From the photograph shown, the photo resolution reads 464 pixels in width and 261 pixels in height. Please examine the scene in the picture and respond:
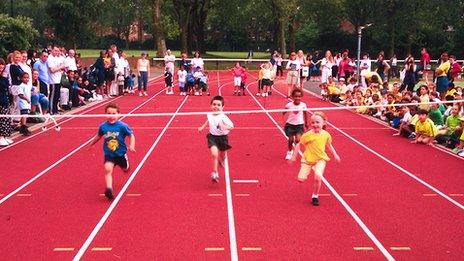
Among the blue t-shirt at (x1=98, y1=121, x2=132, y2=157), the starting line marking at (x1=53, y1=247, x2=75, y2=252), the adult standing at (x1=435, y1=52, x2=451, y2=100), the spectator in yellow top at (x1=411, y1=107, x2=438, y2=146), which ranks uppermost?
the adult standing at (x1=435, y1=52, x2=451, y2=100)

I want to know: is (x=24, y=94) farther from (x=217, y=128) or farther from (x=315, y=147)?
(x=315, y=147)

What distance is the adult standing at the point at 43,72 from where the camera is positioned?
54.2ft

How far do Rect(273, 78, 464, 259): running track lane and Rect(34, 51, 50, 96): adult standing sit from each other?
9368mm

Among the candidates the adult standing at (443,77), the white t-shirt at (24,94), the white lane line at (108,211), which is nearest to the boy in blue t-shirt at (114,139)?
the white lane line at (108,211)

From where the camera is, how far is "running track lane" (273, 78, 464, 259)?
6.88 metres

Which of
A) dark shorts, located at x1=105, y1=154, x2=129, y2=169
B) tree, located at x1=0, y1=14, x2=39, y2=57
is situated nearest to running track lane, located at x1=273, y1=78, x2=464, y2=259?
dark shorts, located at x1=105, y1=154, x2=129, y2=169

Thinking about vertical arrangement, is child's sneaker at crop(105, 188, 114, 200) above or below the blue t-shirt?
below

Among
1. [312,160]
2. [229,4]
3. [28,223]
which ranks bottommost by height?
[28,223]

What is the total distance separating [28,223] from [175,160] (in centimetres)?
453

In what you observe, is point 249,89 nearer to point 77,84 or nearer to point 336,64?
point 336,64

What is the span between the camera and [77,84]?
2086 cm

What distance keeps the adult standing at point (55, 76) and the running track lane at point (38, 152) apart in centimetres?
92

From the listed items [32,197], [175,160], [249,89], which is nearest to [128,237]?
[32,197]

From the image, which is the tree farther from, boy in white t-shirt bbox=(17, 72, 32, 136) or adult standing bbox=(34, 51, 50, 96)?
boy in white t-shirt bbox=(17, 72, 32, 136)
